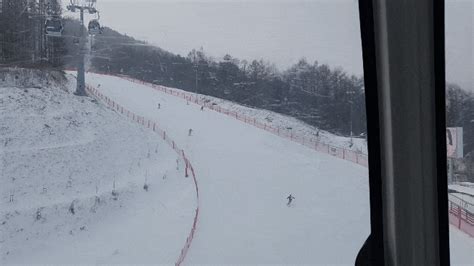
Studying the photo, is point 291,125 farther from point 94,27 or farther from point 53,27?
point 53,27

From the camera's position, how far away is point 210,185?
310cm

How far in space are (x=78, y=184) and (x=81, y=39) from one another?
69 cm

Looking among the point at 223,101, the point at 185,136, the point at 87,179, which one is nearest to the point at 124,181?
the point at 87,179

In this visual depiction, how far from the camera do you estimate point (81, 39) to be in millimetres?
2814

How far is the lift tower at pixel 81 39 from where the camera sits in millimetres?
2729

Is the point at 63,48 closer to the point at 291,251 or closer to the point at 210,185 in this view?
the point at 210,185

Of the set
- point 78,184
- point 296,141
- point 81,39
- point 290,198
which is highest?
point 81,39

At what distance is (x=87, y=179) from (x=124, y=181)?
18cm

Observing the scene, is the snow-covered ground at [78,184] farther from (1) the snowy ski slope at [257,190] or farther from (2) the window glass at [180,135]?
(1) the snowy ski slope at [257,190]

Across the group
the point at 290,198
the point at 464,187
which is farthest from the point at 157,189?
the point at 464,187

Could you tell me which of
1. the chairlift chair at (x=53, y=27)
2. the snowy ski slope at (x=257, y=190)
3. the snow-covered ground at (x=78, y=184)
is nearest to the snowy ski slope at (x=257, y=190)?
the snowy ski slope at (x=257, y=190)

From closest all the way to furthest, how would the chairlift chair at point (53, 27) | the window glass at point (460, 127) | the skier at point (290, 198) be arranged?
1. the window glass at point (460, 127)
2. the chairlift chair at point (53, 27)
3. the skier at point (290, 198)

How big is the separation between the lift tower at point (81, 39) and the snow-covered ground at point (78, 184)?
63 mm

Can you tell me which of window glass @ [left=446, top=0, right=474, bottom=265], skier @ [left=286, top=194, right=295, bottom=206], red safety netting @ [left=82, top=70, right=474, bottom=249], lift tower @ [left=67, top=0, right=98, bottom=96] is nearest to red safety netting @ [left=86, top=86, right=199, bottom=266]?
red safety netting @ [left=82, top=70, right=474, bottom=249]
